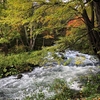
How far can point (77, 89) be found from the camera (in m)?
8.88

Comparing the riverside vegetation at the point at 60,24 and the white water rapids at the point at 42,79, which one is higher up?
the riverside vegetation at the point at 60,24

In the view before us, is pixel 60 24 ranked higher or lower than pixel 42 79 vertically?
higher

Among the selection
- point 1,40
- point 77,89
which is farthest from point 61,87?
point 1,40

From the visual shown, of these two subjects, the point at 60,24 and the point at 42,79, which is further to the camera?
the point at 42,79

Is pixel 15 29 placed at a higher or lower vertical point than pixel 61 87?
higher

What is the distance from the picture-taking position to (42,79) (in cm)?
1092

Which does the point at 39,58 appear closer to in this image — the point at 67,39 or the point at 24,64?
the point at 67,39

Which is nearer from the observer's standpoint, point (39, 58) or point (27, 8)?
point (27, 8)

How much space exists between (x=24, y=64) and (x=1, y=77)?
190 cm

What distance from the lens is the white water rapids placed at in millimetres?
8695

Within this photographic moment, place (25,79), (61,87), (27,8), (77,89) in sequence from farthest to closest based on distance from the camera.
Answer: (25,79), (77,89), (61,87), (27,8)

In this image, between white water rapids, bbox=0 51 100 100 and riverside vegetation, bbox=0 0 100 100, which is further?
white water rapids, bbox=0 51 100 100

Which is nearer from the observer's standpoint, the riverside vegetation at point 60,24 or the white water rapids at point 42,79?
the riverside vegetation at point 60,24

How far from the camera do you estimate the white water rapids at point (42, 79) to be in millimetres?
8695
